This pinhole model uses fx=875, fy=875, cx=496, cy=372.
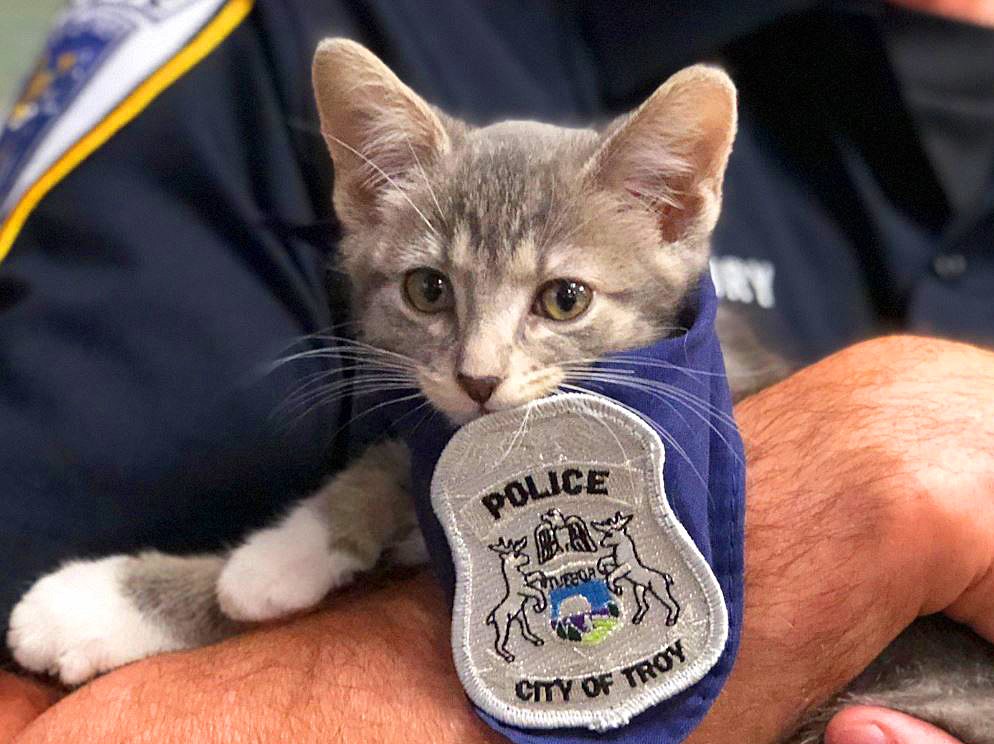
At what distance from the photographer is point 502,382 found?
2.78ft

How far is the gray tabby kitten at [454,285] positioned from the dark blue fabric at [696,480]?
85 millimetres

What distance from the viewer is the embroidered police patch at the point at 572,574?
2.60ft

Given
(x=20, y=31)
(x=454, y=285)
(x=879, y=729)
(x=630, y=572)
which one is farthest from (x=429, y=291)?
(x=20, y=31)

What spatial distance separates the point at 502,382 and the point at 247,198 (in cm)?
43

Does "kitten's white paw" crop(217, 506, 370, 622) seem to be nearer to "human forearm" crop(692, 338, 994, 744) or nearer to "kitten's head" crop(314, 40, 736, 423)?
"kitten's head" crop(314, 40, 736, 423)

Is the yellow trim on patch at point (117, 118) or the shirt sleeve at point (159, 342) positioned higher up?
the yellow trim on patch at point (117, 118)

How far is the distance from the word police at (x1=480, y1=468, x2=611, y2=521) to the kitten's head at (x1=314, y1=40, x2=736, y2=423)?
0.08 meters

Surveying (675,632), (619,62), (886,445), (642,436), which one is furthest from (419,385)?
(619,62)

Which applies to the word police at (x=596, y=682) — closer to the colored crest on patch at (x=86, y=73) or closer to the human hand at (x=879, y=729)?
the human hand at (x=879, y=729)

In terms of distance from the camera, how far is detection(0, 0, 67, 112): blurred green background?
6.95 ft

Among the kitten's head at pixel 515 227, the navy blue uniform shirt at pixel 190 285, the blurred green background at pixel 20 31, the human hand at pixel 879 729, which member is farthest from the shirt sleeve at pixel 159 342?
the blurred green background at pixel 20 31

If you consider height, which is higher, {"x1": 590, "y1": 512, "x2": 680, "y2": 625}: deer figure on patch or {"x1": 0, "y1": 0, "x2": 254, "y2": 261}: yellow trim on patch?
{"x1": 0, "y1": 0, "x2": 254, "y2": 261}: yellow trim on patch

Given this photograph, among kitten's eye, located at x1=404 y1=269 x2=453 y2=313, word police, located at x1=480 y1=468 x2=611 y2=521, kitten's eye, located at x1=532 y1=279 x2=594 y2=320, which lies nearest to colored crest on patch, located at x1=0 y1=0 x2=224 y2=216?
kitten's eye, located at x1=404 y1=269 x2=453 y2=313

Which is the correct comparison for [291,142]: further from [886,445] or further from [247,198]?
[886,445]
